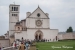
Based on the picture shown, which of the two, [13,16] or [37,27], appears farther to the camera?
[13,16]

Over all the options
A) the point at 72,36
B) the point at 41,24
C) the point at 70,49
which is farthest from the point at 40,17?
the point at 70,49

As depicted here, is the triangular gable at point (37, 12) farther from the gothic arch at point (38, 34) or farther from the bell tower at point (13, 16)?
the bell tower at point (13, 16)

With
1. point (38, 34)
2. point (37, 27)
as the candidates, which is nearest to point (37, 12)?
point (37, 27)

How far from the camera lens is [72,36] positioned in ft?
228

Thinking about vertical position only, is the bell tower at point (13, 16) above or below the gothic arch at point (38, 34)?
above

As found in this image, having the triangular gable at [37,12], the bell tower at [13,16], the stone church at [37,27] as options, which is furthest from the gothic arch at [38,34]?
the bell tower at [13,16]

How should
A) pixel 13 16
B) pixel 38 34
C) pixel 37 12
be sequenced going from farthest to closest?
pixel 13 16, pixel 37 12, pixel 38 34

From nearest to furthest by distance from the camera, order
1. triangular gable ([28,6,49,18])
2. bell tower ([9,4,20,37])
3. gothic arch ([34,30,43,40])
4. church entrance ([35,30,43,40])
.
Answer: gothic arch ([34,30,43,40]) < church entrance ([35,30,43,40]) < triangular gable ([28,6,49,18]) < bell tower ([9,4,20,37])

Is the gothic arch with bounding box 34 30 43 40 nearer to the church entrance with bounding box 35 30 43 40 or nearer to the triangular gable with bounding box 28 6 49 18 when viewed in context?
the church entrance with bounding box 35 30 43 40

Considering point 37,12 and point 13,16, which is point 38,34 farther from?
point 13,16

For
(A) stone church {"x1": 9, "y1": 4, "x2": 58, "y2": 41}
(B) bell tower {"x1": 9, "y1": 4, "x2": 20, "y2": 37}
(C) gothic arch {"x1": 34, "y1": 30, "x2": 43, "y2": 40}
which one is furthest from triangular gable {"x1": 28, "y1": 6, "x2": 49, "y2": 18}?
(B) bell tower {"x1": 9, "y1": 4, "x2": 20, "y2": 37}

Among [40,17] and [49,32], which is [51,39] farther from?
[40,17]

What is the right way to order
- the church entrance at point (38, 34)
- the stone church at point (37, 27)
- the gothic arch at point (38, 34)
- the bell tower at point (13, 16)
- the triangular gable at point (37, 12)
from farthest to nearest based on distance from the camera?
the bell tower at point (13, 16) → the triangular gable at point (37, 12) → the church entrance at point (38, 34) → the gothic arch at point (38, 34) → the stone church at point (37, 27)

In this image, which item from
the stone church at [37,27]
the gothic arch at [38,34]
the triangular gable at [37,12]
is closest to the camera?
the stone church at [37,27]
